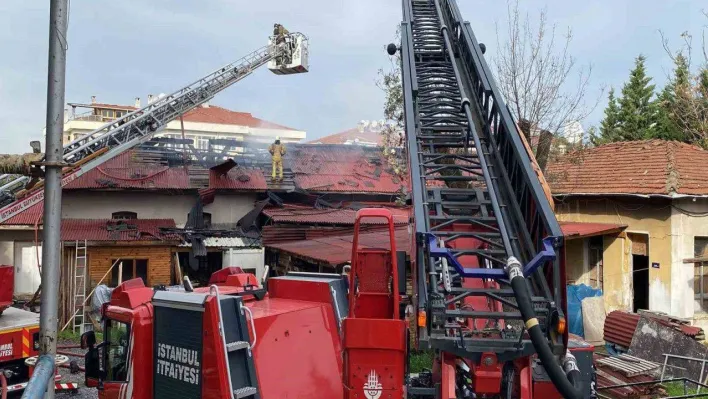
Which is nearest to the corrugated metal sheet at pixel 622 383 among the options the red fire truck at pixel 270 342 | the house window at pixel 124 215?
the red fire truck at pixel 270 342

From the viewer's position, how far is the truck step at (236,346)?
4.74 metres

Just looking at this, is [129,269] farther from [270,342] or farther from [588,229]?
[270,342]

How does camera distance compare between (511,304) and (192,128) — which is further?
(192,128)

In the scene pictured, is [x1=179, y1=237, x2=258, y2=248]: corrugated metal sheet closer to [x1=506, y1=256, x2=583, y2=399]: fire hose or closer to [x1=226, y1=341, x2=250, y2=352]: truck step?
[x1=226, y1=341, x2=250, y2=352]: truck step

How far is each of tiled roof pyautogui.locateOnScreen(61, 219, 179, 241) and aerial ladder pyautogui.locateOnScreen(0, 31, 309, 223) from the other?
6.80ft

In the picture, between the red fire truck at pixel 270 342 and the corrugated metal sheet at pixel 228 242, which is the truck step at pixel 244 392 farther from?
the corrugated metal sheet at pixel 228 242

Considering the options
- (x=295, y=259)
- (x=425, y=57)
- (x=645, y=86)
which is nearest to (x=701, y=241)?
(x=425, y=57)

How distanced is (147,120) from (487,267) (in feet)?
55.5

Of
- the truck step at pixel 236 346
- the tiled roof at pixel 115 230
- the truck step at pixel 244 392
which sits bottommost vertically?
the truck step at pixel 244 392

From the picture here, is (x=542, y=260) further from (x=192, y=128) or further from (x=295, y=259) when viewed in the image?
(x=192, y=128)

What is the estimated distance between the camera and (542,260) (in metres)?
4.44

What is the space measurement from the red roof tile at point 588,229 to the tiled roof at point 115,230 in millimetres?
12926

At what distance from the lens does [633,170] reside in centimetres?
1684

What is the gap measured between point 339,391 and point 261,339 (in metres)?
Answer: 1.01
